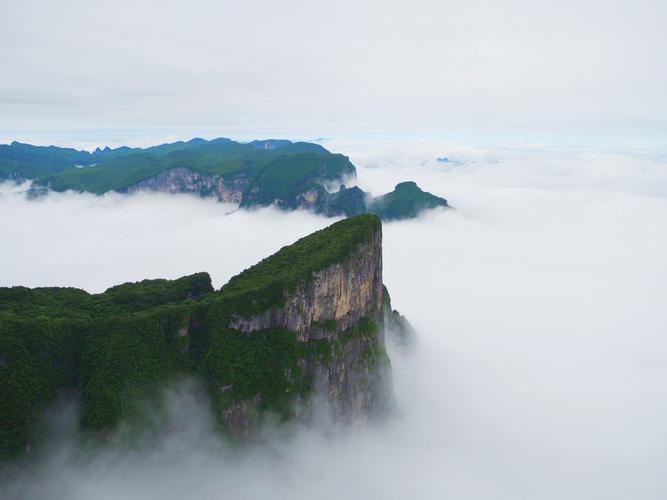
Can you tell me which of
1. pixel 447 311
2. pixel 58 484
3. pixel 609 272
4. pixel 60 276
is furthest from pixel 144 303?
pixel 609 272

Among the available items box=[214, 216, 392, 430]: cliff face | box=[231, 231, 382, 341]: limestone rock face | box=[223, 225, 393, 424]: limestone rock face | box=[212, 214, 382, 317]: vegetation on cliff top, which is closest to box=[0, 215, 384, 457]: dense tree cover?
box=[212, 214, 382, 317]: vegetation on cliff top

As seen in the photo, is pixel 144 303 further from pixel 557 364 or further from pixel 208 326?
pixel 557 364

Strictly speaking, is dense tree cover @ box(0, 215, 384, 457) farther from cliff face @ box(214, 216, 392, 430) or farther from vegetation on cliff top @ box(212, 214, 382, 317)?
cliff face @ box(214, 216, 392, 430)

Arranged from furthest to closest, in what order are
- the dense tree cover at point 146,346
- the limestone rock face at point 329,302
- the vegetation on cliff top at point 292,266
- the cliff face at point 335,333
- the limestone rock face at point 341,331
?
the limestone rock face at point 341,331 → the limestone rock face at point 329,302 → the cliff face at point 335,333 → the vegetation on cliff top at point 292,266 → the dense tree cover at point 146,346

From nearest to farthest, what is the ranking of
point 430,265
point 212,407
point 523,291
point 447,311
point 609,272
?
point 212,407 < point 447,311 < point 523,291 < point 430,265 < point 609,272

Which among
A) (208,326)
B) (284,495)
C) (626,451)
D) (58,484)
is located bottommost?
(626,451)

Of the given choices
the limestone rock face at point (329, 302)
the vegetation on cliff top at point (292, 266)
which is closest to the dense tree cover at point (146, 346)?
the vegetation on cliff top at point (292, 266)

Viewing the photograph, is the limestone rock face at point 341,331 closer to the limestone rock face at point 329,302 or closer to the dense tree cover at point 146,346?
the limestone rock face at point 329,302
